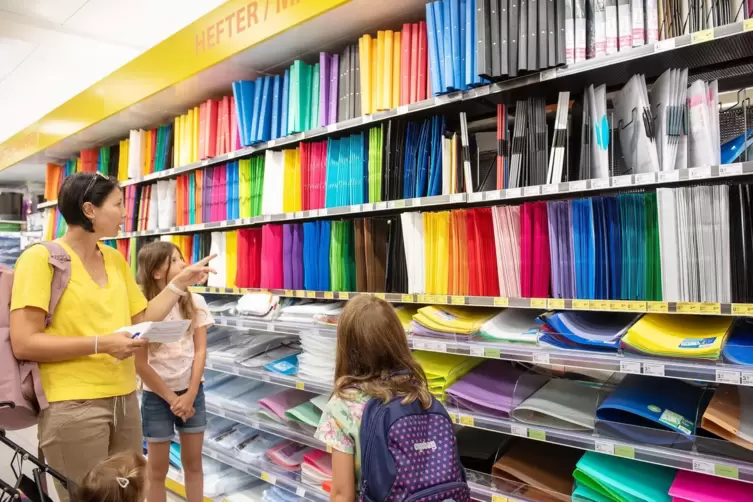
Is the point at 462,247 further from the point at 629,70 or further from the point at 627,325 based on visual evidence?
the point at 629,70

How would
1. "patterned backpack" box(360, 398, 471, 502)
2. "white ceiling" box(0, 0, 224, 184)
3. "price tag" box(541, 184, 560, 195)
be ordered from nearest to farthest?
"patterned backpack" box(360, 398, 471, 502) → "price tag" box(541, 184, 560, 195) → "white ceiling" box(0, 0, 224, 184)

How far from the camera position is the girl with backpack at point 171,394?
254 cm

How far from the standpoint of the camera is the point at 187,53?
308 cm

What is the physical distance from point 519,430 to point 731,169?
1.12m

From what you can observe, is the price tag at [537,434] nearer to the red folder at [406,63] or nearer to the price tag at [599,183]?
the price tag at [599,183]

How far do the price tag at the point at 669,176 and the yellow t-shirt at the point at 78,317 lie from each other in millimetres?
1953

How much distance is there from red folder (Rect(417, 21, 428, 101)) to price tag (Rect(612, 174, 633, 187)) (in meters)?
0.92

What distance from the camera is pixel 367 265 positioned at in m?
2.51

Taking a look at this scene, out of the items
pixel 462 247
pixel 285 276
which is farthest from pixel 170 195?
pixel 462 247

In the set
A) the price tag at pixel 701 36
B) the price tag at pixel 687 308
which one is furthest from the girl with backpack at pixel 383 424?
the price tag at pixel 701 36

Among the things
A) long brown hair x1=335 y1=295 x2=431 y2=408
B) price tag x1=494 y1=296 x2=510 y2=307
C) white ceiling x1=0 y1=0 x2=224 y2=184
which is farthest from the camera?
white ceiling x1=0 y1=0 x2=224 y2=184

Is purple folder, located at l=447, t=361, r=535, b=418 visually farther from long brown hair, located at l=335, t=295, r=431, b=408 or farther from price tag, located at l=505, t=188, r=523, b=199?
price tag, located at l=505, t=188, r=523, b=199

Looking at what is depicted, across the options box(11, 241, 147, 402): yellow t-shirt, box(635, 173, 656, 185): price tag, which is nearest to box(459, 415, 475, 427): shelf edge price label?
box(635, 173, 656, 185): price tag

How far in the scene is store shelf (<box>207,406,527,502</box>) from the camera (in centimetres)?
196
